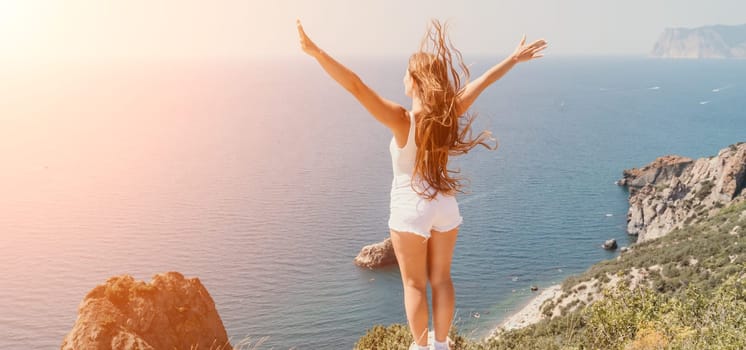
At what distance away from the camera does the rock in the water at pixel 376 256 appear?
49.4 m

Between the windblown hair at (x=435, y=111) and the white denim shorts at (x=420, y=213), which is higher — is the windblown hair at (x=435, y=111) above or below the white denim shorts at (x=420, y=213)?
above

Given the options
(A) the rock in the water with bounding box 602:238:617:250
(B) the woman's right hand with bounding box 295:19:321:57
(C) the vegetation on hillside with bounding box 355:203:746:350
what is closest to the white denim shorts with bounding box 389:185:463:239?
(B) the woman's right hand with bounding box 295:19:321:57

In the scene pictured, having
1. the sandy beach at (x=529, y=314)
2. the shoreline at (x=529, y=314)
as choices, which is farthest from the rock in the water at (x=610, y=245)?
the sandy beach at (x=529, y=314)

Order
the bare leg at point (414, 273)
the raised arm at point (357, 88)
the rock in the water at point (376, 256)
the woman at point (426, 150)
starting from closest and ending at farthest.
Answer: the raised arm at point (357, 88)
the woman at point (426, 150)
the bare leg at point (414, 273)
the rock in the water at point (376, 256)

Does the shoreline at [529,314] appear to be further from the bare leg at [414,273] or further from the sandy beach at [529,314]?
the bare leg at [414,273]

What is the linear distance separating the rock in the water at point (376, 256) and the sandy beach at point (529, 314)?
12.1 metres

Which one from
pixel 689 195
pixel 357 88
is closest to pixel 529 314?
pixel 689 195

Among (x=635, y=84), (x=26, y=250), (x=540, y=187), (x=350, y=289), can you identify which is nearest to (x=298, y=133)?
(x=540, y=187)

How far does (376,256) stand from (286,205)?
21.9m

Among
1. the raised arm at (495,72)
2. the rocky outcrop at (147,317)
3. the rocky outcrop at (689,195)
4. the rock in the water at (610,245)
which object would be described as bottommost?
the rock in the water at (610,245)

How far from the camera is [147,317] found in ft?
52.0

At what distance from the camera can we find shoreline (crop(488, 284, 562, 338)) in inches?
1435

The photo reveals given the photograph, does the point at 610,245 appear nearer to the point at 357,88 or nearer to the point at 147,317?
the point at 147,317

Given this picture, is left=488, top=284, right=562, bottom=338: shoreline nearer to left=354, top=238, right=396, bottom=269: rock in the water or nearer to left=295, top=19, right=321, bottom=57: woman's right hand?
left=354, top=238, right=396, bottom=269: rock in the water
